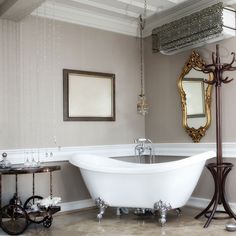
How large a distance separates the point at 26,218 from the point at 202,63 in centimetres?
262

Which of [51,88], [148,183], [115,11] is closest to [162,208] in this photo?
[148,183]

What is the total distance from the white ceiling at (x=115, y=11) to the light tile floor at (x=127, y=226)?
2.40 m

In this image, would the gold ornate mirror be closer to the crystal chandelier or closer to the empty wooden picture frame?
the crystal chandelier

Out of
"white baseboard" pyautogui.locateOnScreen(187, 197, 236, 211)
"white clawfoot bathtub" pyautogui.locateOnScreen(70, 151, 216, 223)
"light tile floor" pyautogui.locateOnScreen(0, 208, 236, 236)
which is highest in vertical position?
"white clawfoot bathtub" pyautogui.locateOnScreen(70, 151, 216, 223)

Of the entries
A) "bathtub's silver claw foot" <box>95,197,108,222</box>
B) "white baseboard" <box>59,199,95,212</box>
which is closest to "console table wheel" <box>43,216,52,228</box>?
"bathtub's silver claw foot" <box>95,197,108,222</box>

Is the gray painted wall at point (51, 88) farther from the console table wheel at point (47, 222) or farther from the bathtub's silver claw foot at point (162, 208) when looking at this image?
the bathtub's silver claw foot at point (162, 208)

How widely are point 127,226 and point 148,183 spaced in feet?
1.58

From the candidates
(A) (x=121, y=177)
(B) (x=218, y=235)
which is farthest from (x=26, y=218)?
(B) (x=218, y=235)

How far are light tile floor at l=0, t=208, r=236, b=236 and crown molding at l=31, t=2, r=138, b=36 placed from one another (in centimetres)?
239

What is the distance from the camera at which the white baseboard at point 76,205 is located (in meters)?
4.33

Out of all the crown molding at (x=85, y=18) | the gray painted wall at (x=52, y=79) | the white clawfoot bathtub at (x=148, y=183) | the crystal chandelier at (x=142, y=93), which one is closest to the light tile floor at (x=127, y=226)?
the white clawfoot bathtub at (x=148, y=183)

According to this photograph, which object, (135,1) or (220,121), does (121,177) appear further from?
(135,1)

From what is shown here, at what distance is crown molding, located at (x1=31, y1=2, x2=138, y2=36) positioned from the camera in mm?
4297

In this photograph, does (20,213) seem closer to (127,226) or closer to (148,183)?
(127,226)
